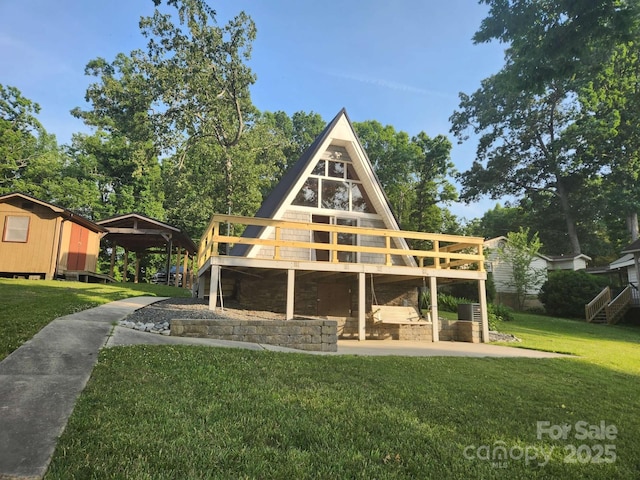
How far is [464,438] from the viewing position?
346 centimetres

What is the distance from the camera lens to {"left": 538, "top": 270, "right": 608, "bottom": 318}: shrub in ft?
73.0

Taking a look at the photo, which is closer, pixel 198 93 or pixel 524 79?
pixel 524 79

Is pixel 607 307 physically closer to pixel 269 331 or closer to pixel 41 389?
pixel 269 331

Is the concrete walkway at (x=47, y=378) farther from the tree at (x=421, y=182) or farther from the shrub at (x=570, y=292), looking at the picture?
the tree at (x=421, y=182)

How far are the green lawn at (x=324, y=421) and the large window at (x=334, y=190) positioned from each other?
336 inches

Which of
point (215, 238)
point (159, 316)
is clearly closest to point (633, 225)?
point (215, 238)

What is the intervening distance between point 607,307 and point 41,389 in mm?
24936

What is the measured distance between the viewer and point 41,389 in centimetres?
373

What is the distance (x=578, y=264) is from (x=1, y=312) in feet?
121

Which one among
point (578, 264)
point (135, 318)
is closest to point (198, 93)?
point (135, 318)

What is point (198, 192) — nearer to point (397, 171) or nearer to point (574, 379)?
point (397, 171)

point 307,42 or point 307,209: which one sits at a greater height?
point 307,42

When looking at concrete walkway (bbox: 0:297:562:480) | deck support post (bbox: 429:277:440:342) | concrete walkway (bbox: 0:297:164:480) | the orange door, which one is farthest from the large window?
the orange door

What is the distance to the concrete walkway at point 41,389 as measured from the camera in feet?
8.46
